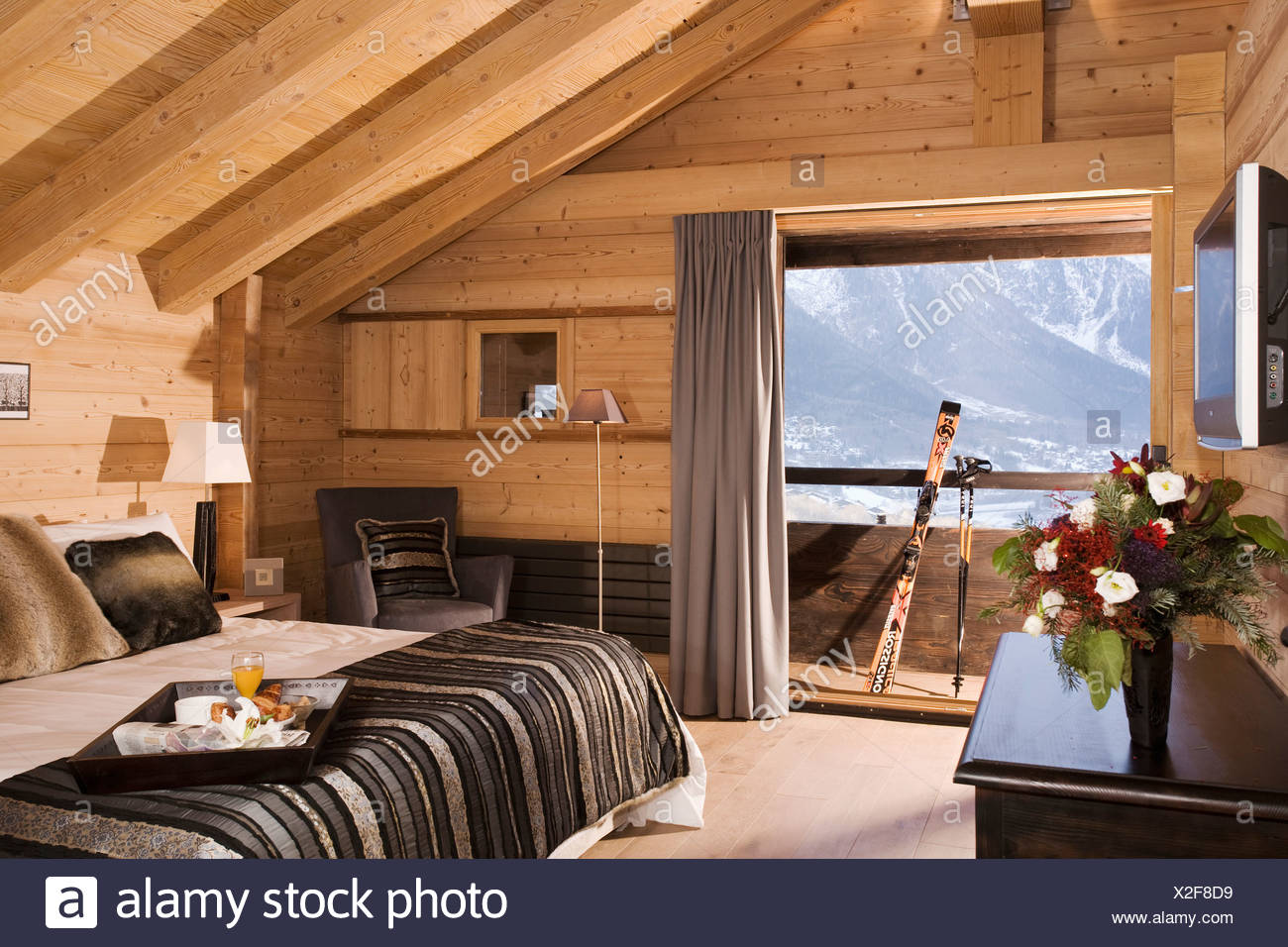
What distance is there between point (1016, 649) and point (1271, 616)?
566 millimetres

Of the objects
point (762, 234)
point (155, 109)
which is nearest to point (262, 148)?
point (155, 109)

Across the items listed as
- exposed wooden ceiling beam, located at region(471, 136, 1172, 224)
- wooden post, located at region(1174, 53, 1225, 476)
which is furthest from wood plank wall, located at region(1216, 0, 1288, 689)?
exposed wooden ceiling beam, located at region(471, 136, 1172, 224)

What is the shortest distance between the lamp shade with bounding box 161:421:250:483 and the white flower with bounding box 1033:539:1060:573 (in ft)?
11.4

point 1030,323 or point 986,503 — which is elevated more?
point 1030,323

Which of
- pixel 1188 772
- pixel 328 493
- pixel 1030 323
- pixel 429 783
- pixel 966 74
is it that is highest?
pixel 966 74

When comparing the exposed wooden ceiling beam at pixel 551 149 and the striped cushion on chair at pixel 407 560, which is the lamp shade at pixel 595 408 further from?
the exposed wooden ceiling beam at pixel 551 149

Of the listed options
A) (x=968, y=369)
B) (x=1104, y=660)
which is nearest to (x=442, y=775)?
(x=1104, y=660)

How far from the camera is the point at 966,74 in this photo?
4805 millimetres

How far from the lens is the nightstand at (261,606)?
438 cm

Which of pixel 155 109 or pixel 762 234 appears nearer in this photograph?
pixel 155 109

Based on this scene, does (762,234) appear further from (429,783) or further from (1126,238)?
(429,783)

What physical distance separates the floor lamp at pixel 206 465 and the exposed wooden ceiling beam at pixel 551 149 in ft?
4.03

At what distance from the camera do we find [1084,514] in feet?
6.18

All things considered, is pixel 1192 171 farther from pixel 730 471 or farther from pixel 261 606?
pixel 261 606
